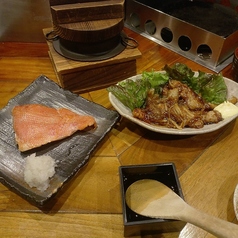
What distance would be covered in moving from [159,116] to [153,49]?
711 millimetres

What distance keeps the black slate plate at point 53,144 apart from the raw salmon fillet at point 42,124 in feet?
0.10

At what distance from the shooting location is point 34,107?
1.22 meters

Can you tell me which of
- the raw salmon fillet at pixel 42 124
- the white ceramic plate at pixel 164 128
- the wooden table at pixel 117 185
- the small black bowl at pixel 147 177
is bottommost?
the wooden table at pixel 117 185

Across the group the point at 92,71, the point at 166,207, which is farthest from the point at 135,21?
the point at 166,207

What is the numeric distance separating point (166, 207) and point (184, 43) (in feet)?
4.02

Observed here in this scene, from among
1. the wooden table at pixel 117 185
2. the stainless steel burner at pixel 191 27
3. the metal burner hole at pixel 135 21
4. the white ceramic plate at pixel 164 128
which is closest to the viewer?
the wooden table at pixel 117 185

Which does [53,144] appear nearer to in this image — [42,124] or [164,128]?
[42,124]

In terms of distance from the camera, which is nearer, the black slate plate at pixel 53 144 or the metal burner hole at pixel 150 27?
the black slate plate at pixel 53 144

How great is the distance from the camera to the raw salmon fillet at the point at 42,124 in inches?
43.7

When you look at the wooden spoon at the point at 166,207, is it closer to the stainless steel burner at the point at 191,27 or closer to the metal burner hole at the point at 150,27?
the stainless steel burner at the point at 191,27

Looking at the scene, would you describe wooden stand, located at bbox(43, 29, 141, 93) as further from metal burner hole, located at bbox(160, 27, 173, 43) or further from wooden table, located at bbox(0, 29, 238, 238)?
metal burner hole, located at bbox(160, 27, 173, 43)

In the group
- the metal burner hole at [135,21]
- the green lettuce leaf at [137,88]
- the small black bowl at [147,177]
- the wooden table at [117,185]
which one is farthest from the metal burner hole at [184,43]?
the small black bowl at [147,177]

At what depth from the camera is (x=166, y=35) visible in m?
1.83

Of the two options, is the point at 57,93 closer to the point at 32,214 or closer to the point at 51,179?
the point at 51,179
